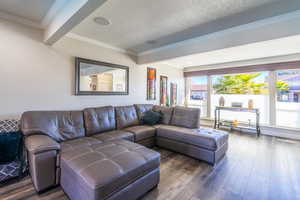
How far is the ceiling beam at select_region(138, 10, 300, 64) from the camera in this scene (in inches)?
74.7

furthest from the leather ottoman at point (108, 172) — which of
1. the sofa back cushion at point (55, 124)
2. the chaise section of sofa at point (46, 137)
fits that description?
the sofa back cushion at point (55, 124)

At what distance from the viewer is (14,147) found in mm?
1822

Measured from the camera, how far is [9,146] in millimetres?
1783

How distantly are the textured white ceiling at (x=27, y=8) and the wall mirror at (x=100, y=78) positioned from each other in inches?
35.0

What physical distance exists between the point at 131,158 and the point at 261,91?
487 cm

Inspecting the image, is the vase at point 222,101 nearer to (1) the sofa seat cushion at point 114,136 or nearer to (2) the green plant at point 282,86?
(2) the green plant at point 282,86

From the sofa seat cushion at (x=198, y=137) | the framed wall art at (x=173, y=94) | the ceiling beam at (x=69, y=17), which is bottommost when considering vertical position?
the sofa seat cushion at (x=198, y=137)

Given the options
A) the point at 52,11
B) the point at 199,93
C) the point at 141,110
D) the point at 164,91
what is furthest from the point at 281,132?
the point at 52,11

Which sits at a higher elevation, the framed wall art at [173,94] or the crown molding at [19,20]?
the crown molding at [19,20]

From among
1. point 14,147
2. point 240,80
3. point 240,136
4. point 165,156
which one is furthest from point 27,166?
point 240,80

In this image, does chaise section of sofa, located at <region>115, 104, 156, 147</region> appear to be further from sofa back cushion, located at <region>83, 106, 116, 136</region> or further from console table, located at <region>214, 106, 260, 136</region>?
console table, located at <region>214, 106, 260, 136</region>

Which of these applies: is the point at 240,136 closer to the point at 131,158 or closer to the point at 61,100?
the point at 131,158

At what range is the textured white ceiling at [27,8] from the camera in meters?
1.85

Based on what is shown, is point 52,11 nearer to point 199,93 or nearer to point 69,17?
point 69,17
